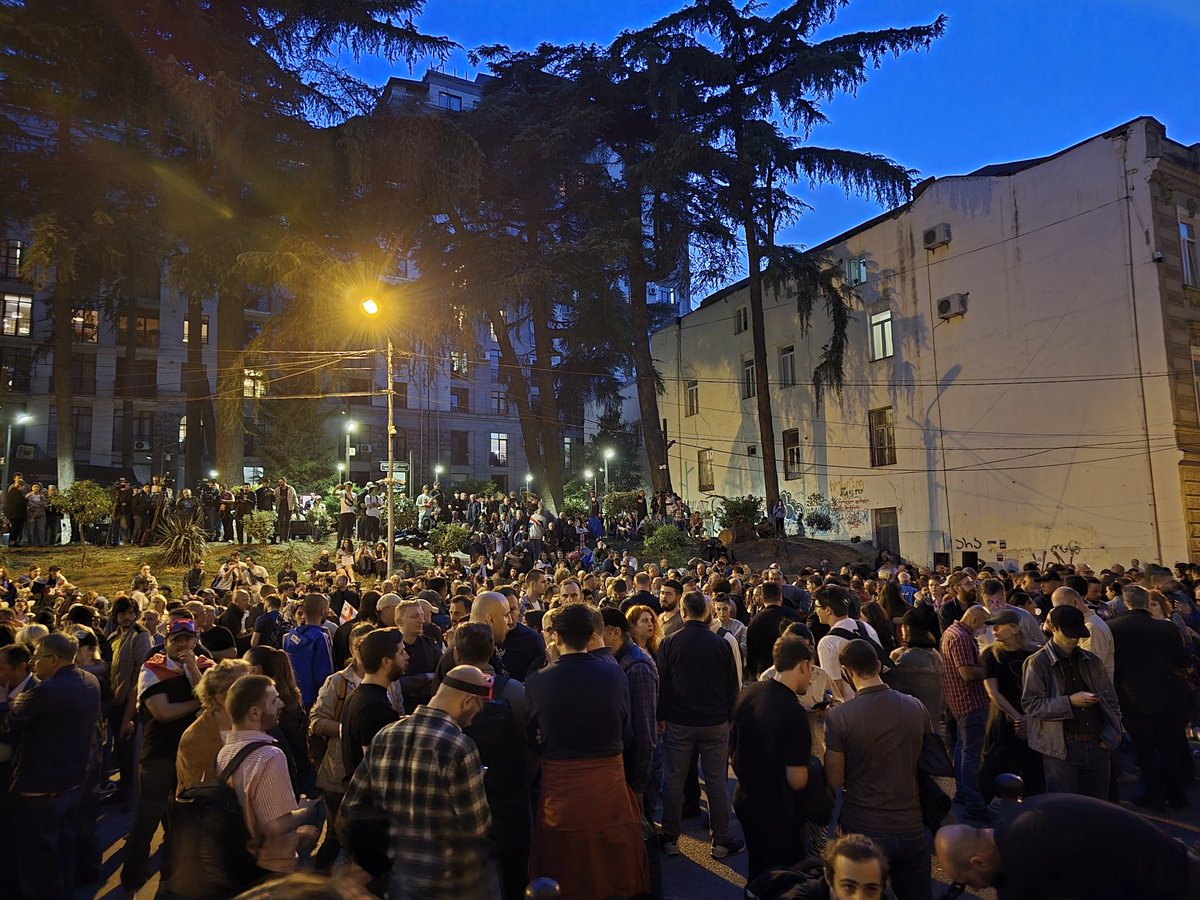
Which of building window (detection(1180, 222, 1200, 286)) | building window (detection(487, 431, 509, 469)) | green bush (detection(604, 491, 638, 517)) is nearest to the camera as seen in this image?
building window (detection(1180, 222, 1200, 286))

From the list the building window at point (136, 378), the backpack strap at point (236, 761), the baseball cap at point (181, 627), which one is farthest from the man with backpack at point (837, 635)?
the building window at point (136, 378)

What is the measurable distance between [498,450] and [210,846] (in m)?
58.7

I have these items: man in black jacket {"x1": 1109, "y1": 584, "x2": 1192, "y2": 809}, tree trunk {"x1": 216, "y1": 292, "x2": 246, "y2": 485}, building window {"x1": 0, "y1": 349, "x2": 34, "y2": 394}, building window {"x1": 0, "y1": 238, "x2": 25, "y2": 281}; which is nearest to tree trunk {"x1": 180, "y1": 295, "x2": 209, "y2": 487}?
tree trunk {"x1": 216, "y1": 292, "x2": 246, "y2": 485}

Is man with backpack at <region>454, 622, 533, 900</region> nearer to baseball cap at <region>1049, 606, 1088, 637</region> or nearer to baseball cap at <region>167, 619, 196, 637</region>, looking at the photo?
baseball cap at <region>167, 619, 196, 637</region>

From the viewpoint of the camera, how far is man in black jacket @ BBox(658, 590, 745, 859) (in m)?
6.00

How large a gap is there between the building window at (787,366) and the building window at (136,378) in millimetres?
37746

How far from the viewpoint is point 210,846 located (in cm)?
328

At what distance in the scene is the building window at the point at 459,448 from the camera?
195 feet

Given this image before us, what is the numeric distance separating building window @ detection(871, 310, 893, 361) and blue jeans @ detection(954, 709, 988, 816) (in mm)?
23902

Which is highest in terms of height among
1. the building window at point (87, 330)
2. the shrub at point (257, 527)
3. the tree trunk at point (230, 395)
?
the building window at point (87, 330)

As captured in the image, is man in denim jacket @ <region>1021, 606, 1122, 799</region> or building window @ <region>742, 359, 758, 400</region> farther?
building window @ <region>742, 359, 758, 400</region>

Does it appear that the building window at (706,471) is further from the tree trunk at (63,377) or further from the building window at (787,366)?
the tree trunk at (63,377)

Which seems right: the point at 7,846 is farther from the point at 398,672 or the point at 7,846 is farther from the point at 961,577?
the point at 961,577

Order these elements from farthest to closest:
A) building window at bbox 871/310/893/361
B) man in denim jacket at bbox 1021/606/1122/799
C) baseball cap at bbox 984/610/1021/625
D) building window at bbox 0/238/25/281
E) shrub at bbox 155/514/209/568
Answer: building window at bbox 0/238/25/281, building window at bbox 871/310/893/361, shrub at bbox 155/514/209/568, baseball cap at bbox 984/610/1021/625, man in denim jacket at bbox 1021/606/1122/799
